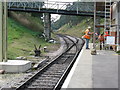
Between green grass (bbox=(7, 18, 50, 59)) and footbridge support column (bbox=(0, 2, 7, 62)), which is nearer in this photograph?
footbridge support column (bbox=(0, 2, 7, 62))

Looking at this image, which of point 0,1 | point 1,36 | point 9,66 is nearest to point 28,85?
point 9,66

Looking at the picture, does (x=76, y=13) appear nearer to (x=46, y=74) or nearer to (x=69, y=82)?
(x=46, y=74)

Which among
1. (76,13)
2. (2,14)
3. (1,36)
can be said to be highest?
(76,13)

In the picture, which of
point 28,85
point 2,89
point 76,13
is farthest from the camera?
point 76,13

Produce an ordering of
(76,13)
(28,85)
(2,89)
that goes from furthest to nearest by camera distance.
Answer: (76,13) < (28,85) < (2,89)

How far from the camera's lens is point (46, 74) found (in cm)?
1112

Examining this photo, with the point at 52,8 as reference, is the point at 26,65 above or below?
below

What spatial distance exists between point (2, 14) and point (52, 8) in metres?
23.5

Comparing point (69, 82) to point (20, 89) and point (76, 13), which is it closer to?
point (20, 89)

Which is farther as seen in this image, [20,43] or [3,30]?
[20,43]

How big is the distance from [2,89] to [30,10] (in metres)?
28.2

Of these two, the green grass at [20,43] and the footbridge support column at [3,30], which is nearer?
the footbridge support column at [3,30]

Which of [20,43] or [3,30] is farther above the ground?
[3,30]

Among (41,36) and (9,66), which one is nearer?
(9,66)
